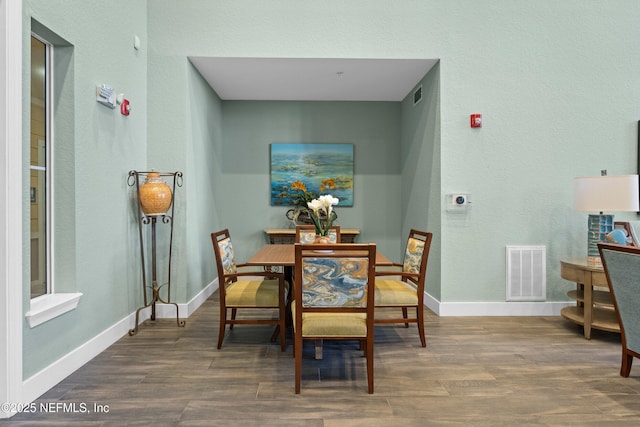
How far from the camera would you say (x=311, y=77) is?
4.49 meters

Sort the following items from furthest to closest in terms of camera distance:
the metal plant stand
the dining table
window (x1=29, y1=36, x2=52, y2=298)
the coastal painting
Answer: the coastal painting < the metal plant stand < the dining table < window (x1=29, y1=36, x2=52, y2=298)

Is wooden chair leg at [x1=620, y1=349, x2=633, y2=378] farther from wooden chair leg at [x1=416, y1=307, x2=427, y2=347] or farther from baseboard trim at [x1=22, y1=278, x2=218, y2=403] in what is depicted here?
baseboard trim at [x1=22, y1=278, x2=218, y2=403]

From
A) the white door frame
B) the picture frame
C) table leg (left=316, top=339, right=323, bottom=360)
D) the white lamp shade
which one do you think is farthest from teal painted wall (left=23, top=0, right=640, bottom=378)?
table leg (left=316, top=339, right=323, bottom=360)

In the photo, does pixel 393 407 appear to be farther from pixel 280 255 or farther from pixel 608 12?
pixel 608 12

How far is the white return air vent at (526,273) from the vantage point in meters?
4.02

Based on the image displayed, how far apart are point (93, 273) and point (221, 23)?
8.81ft

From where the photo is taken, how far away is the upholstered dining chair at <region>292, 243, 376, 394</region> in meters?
2.25

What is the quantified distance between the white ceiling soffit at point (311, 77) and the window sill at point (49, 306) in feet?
8.44

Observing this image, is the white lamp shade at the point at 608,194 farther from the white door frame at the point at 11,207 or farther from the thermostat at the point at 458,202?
the white door frame at the point at 11,207

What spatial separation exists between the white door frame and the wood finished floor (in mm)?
302

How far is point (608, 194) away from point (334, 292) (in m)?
2.69

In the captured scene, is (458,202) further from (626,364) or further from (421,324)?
(626,364)

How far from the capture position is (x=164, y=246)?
12.9 ft

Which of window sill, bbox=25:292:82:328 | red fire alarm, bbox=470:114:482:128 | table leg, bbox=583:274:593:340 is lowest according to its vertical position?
table leg, bbox=583:274:593:340
